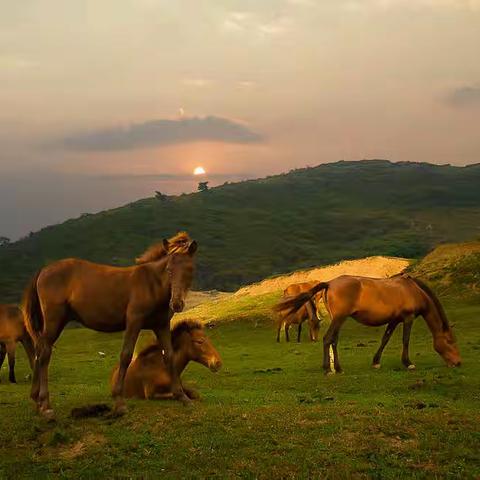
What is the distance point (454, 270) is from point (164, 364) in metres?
35.1

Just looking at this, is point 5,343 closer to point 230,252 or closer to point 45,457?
point 45,457

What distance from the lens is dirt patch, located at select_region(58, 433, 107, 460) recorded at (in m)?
9.70

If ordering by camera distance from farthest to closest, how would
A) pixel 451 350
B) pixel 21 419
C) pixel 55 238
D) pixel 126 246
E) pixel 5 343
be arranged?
pixel 55 238
pixel 126 246
pixel 5 343
pixel 451 350
pixel 21 419

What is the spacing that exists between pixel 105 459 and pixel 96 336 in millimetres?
37330

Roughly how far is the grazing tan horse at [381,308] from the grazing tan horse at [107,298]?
28.2 feet

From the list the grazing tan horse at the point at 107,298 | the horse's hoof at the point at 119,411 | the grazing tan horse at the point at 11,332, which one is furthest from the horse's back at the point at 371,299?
the grazing tan horse at the point at 11,332

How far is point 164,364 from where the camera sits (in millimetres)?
13594

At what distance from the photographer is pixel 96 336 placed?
45.3 metres

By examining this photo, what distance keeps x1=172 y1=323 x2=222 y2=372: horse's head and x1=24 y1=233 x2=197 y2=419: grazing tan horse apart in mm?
1706

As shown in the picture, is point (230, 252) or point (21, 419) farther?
point (230, 252)

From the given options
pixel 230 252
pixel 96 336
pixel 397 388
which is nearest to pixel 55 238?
pixel 230 252

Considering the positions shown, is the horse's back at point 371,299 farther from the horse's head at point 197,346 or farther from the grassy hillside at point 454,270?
the grassy hillside at point 454,270

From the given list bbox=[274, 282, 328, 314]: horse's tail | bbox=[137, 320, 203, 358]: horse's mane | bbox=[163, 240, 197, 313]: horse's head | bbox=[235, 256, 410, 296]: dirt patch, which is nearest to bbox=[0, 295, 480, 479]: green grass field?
bbox=[137, 320, 203, 358]: horse's mane

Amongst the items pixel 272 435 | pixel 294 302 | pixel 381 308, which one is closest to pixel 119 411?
pixel 272 435
